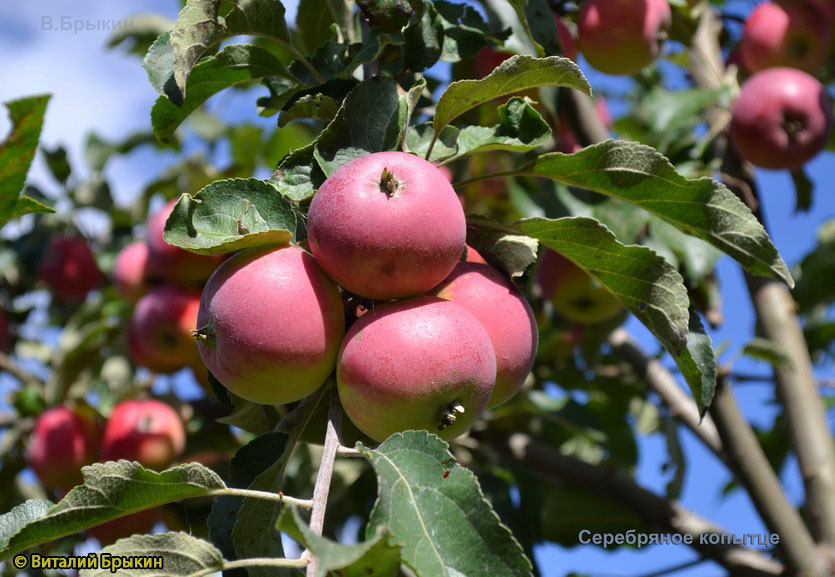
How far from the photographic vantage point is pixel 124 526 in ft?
7.01

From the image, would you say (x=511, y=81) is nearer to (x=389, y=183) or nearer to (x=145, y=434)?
(x=389, y=183)

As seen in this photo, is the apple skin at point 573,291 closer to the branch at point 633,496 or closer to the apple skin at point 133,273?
the branch at point 633,496

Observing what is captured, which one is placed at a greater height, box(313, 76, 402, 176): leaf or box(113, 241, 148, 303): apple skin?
box(313, 76, 402, 176): leaf

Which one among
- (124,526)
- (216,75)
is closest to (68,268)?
(124,526)

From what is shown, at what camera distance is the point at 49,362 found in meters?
2.98

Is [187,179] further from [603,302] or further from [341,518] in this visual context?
[603,302]

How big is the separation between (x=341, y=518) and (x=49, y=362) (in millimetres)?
1294

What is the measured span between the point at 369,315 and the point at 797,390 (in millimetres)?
1533

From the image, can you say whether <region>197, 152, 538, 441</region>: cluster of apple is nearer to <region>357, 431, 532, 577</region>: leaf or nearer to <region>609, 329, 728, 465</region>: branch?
<region>357, 431, 532, 577</region>: leaf

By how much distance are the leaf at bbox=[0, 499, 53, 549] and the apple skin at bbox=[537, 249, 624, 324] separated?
1338 mm

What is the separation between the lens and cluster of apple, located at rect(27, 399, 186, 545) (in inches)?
84.7

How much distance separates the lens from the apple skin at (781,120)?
6.77 ft

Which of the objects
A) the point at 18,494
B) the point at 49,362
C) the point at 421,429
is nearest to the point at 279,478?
the point at 421,429

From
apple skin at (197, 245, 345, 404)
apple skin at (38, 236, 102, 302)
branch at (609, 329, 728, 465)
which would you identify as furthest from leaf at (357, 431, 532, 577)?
apple skin at (38, 236, 102, 302)
